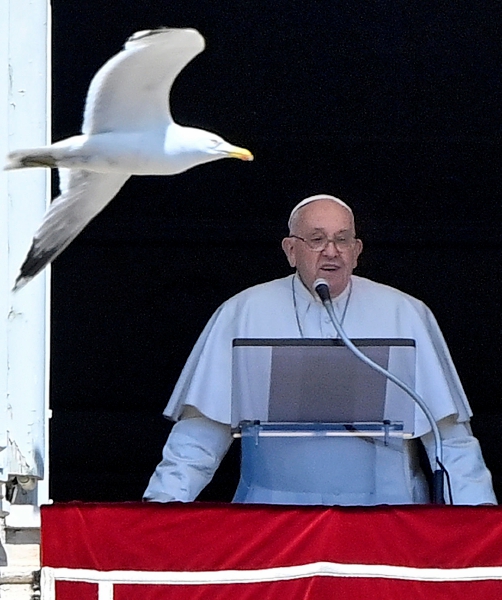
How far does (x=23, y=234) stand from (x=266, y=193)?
4.85 ft

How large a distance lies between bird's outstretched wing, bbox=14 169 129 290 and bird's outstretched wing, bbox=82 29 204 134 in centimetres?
16

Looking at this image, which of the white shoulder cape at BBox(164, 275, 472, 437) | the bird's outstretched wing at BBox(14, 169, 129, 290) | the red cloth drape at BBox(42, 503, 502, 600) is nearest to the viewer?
the red cloth drape at BBox(42, 503, 502, 600)

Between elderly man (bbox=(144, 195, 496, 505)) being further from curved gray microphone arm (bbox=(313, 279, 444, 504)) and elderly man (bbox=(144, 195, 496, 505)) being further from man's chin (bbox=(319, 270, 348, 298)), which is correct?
curved gray microphone arm (bbox=(313, 279, 444, 504))

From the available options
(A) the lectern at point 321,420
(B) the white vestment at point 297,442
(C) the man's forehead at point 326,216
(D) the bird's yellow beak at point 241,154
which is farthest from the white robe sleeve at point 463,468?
(D) the bird's yellow beak at point 241,154

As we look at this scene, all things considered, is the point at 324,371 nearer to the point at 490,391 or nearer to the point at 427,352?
the point at 427,352

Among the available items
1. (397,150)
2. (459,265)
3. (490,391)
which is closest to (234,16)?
(397,150)

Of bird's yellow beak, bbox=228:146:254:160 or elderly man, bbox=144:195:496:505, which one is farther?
elderly man, bbox=144:195:496:505

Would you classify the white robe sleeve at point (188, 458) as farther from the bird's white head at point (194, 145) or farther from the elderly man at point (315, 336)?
the bird's white head at point (194, 145)

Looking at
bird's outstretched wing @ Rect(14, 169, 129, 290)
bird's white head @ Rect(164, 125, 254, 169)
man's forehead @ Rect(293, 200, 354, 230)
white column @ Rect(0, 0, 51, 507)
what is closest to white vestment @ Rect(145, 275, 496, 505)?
man's forehead @ Rect(293, 200, 354, 230)

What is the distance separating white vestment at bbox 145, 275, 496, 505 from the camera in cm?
477

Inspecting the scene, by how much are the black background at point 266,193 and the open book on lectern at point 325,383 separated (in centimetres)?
160

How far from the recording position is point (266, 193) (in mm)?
6336

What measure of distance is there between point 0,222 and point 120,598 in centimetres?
112

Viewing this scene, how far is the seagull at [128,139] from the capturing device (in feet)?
15.8
